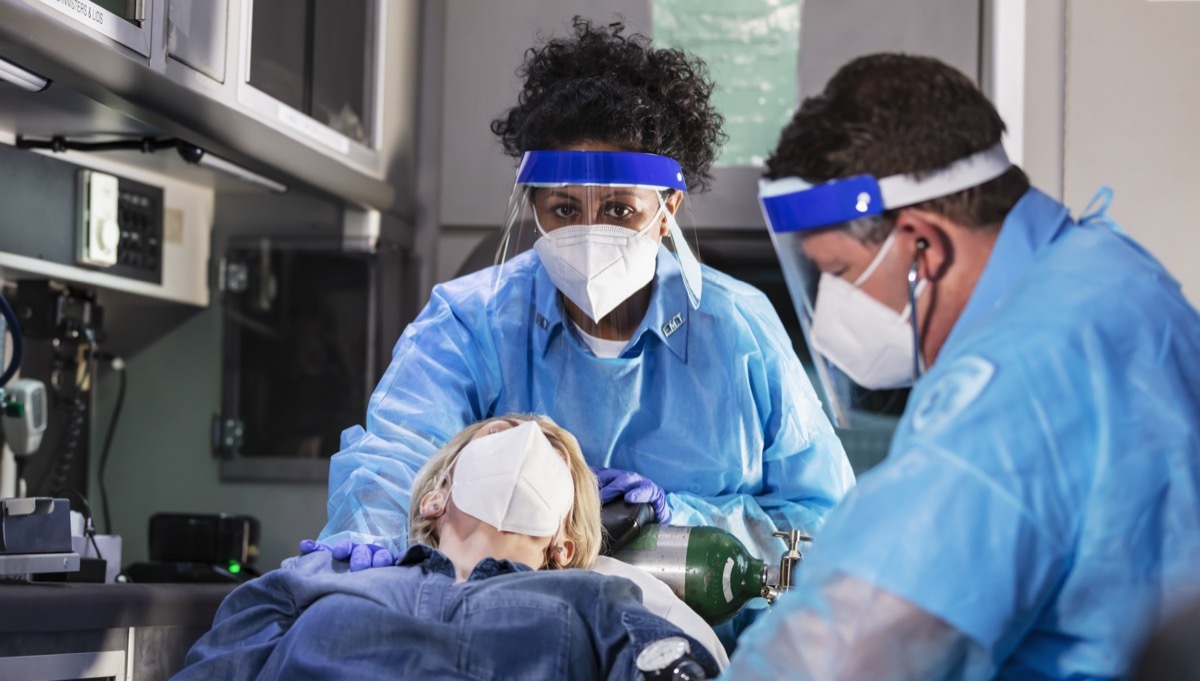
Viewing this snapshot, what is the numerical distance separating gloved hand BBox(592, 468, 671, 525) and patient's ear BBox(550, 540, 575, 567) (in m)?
0.12

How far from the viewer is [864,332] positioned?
124 cm

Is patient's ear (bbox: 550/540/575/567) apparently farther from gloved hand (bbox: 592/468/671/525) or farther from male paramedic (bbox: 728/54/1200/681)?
male paramedic (bbox: 728/54/1200/681)

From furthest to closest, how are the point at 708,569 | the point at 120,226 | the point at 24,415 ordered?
the point at 120,226 → the point at 24,415 → the point at 708,569

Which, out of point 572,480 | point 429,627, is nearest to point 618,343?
point 572,480

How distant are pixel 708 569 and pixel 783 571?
0.12 metres

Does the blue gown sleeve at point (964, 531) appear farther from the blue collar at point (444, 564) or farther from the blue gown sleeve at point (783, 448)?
the blue gown sleeve at point (783, 448)

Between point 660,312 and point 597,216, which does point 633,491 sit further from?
point 597,216

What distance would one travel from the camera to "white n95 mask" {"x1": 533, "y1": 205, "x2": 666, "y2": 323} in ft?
6.79

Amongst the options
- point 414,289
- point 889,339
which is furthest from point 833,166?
point 414,289

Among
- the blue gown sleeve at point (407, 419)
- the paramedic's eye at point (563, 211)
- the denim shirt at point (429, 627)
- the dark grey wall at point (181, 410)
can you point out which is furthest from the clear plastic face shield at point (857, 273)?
the dark grey wall at point (181, 410)

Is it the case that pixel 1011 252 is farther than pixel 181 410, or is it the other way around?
pixel 181 410

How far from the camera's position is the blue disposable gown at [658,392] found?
2150 mm

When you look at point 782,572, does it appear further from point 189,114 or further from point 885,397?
point 189,114

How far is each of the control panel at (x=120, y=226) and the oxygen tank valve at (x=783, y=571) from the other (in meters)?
1.71
